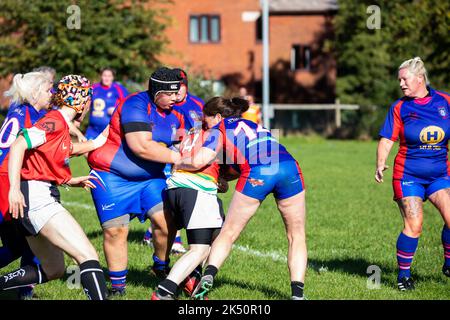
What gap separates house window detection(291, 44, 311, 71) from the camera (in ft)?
150

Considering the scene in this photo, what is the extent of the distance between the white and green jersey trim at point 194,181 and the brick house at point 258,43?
3657 centimetres

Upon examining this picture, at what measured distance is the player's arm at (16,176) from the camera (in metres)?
5.76

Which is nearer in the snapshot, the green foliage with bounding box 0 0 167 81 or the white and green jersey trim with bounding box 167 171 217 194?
the white and green jersey trim with bounding box 167 171 217 194

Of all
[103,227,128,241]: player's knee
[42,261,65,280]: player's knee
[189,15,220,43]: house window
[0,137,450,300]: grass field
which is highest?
[189,15,220,43]: house window

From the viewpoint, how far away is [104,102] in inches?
575

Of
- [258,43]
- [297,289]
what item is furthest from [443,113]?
Result: [258,43]

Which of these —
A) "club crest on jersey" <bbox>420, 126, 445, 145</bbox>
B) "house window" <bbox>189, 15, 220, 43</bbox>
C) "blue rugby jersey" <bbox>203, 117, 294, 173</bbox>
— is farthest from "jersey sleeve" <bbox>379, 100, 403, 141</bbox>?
"house window" <bbox>189, 15, 220, 43</bbox>

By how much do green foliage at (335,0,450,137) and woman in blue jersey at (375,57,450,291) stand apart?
21462 millimetres

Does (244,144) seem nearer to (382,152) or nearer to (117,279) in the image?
(117,279)

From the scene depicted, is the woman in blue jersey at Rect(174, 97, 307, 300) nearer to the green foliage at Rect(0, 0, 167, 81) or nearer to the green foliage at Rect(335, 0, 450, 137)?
the green foliage at Rect(335, 0, 450, 137)

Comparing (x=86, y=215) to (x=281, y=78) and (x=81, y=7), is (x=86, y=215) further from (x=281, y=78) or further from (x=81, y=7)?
(x=281, y=78)

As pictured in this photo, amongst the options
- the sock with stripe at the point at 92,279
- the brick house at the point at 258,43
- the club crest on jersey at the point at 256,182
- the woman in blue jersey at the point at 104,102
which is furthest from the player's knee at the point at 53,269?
the brick house at the point at 258,43

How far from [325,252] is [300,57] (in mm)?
37449
